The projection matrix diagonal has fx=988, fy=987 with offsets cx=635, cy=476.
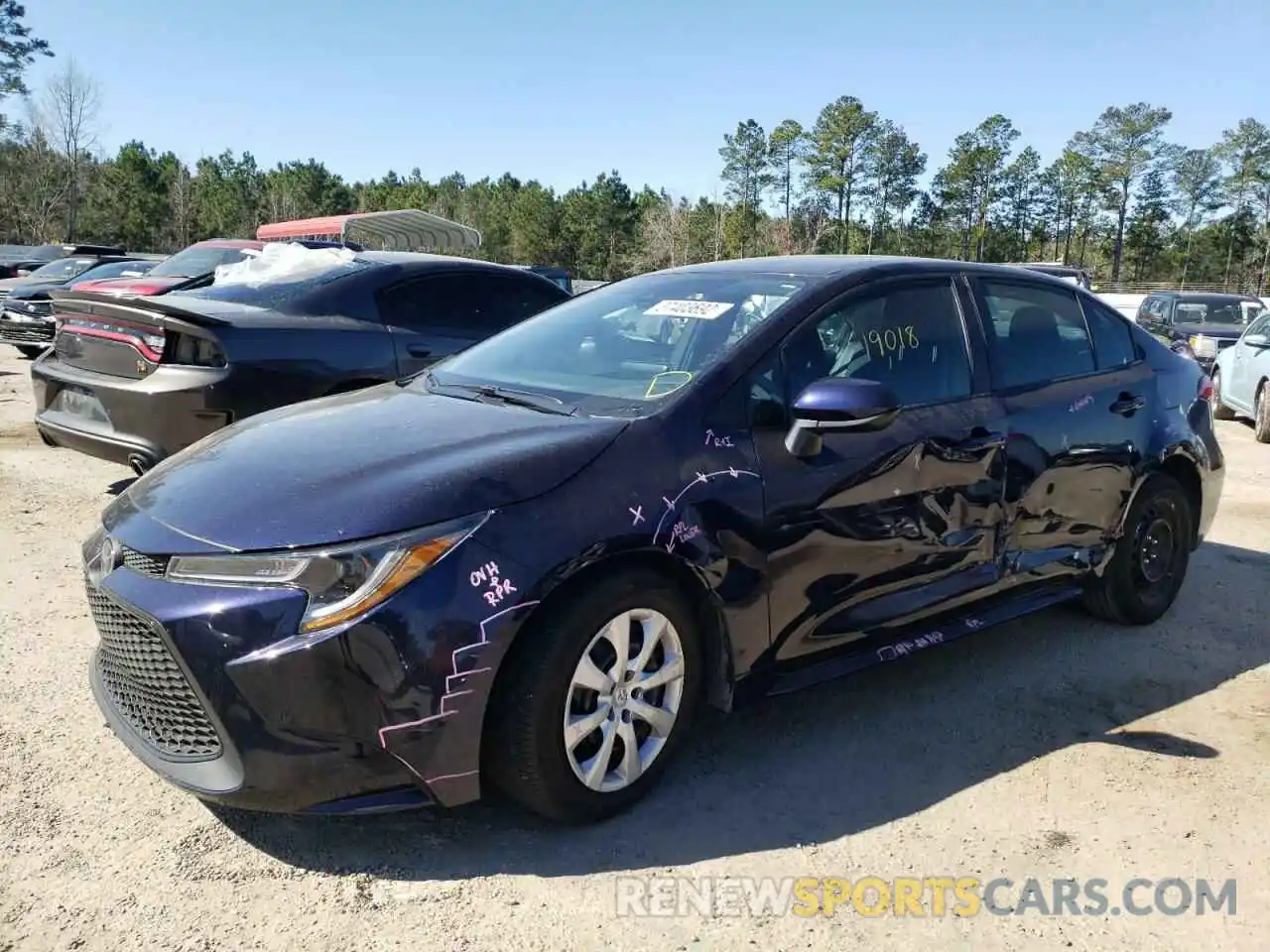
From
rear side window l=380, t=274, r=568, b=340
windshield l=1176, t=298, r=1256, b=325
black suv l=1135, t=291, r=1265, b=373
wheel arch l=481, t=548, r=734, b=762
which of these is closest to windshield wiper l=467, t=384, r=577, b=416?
wheel arch l=481, t=548, r=734, b=762

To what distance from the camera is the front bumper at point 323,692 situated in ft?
7.55

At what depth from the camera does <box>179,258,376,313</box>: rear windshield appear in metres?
5.34

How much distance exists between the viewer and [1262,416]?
10.4 meters

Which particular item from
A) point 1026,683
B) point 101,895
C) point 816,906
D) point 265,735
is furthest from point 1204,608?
point 101,895

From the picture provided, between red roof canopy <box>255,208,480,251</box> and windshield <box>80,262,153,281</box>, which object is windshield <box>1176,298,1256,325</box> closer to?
windshield <box>80,262,153,281</box>

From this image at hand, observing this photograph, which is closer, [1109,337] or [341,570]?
[341,570]

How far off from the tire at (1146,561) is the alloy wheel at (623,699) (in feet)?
8.23

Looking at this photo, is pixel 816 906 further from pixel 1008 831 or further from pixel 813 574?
pixel 813 574

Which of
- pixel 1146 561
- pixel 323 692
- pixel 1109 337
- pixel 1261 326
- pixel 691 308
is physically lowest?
pixel 1146 561

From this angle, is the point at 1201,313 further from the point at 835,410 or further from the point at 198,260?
the point at 835,410

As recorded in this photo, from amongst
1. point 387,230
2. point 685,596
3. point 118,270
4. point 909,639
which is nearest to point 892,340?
point 909,639

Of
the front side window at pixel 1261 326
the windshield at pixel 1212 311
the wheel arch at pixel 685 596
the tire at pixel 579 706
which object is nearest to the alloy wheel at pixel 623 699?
the tire at pixel 579 706

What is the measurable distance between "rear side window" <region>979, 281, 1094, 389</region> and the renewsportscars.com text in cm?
188

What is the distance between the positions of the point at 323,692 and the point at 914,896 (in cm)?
157
